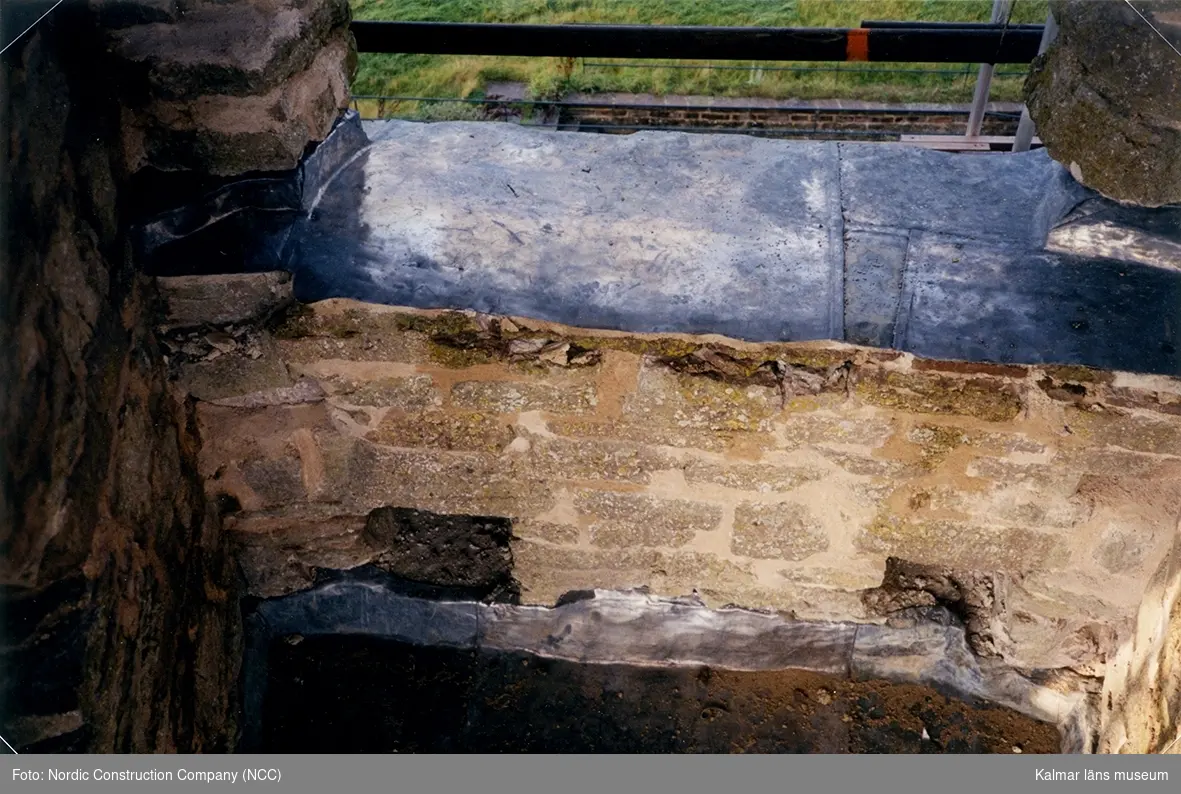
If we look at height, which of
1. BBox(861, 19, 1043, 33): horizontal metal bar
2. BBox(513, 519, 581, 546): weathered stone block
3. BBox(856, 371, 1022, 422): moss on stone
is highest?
BBox(861, 19, 1043, 33): horizontal metal bar

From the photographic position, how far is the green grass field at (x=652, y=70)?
4.51m

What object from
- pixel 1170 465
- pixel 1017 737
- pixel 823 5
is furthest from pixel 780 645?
pixel 823 5

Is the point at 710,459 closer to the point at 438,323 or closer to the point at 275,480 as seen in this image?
the point at 438,323

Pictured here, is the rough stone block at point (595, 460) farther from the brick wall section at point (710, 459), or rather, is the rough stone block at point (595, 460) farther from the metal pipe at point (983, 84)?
the metal pipe at point (983, 84)

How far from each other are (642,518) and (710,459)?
0.27 metres

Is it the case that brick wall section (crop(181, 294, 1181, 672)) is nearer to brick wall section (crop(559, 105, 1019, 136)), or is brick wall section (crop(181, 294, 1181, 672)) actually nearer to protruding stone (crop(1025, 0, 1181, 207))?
protruding stone (crop(1025, 0, 1181, 207))

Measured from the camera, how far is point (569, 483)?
227 centimetres

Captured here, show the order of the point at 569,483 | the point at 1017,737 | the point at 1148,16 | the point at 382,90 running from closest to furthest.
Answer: the point at 1148,16, the point at 569,483, the point at 1017,737, the point at 382,90

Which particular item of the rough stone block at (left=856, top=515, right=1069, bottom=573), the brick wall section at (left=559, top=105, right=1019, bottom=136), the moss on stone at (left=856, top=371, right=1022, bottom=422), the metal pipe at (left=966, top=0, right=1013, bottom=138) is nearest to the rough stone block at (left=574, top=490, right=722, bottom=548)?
the rough stone block at (left=856, top=515, right=1069, bottom=573)

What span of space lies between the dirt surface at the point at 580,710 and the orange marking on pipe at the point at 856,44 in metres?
1.83

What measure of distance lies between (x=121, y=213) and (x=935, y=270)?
5.62 ft

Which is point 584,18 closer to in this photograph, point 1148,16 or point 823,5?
point 823,5

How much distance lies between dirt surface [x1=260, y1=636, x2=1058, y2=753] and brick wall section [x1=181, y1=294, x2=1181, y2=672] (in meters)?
0.27

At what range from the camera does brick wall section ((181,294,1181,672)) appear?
1965mm
